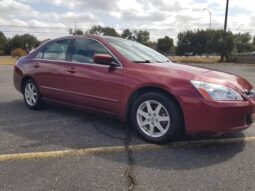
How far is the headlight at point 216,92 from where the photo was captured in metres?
4.03

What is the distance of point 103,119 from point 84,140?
48.8 inches

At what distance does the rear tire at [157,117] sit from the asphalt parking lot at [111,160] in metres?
0.15

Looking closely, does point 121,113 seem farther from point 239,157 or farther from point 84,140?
point 239,157

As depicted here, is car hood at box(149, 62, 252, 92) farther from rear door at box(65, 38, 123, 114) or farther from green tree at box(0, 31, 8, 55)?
green tree at box(0, 31, 8, 55)

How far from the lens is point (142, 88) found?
456 cm

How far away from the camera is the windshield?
502cm

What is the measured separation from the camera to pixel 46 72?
597 centimetres

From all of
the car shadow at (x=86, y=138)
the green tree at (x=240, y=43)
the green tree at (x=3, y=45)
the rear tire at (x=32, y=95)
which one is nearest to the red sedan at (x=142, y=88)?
the rear tire at (x=32, y=95)

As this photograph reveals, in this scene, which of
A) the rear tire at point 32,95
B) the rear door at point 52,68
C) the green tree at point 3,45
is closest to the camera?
the rear door at point 52,68

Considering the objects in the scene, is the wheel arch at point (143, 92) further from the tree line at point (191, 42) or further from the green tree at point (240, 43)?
the green tree at point (240, 43)

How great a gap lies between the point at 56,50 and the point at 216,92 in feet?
10.2

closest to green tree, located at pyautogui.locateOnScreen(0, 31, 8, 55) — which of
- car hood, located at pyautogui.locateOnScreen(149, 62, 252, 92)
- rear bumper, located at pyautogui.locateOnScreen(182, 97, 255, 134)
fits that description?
car hood, located at pyautogui.locateOnScreen(149, 62, 252, 92)

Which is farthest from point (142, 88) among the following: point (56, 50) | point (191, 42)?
point (191, 42)

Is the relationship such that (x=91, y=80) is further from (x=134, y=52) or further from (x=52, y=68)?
(x=52, y=68)
